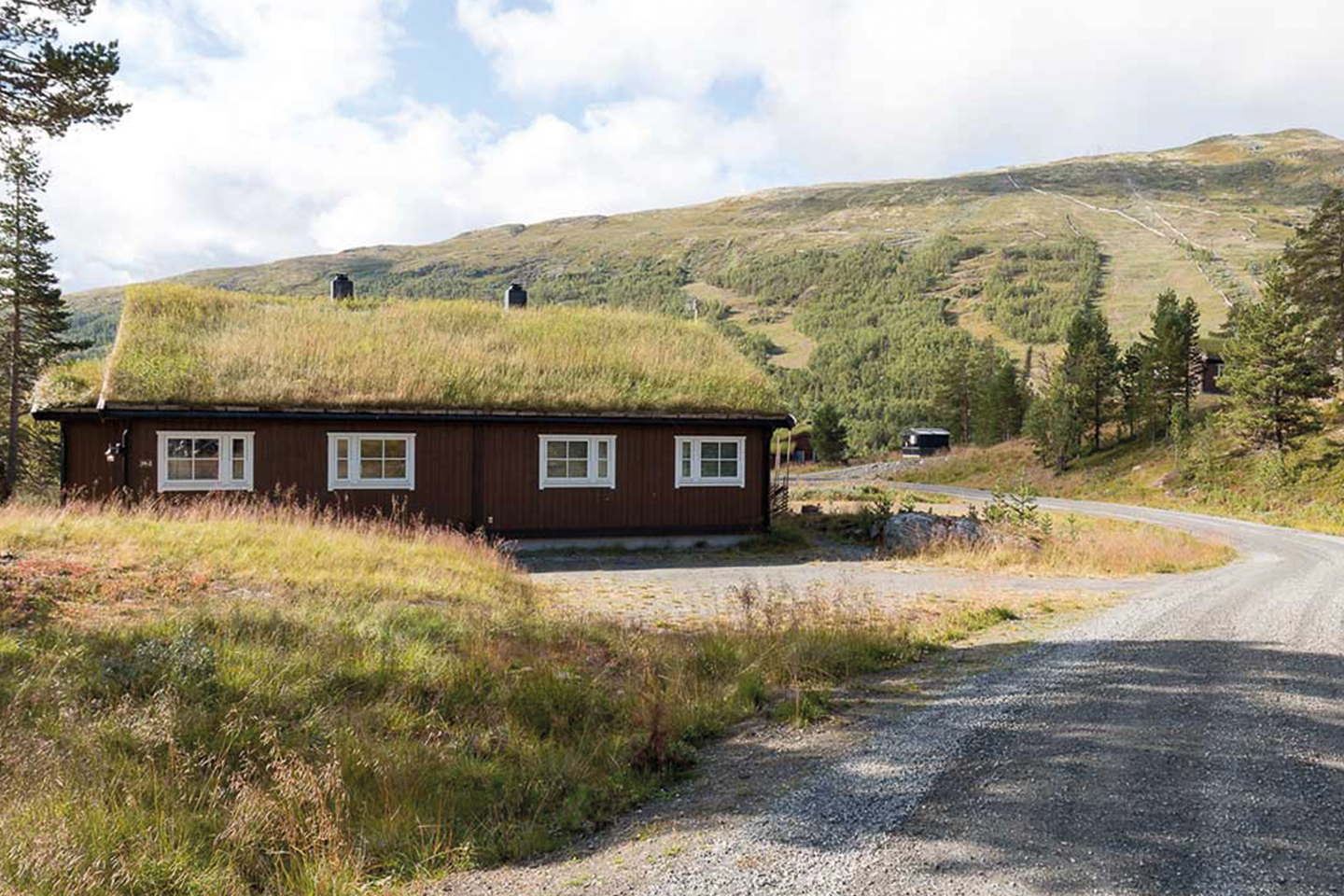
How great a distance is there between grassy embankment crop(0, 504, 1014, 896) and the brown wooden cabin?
5933 millimetres

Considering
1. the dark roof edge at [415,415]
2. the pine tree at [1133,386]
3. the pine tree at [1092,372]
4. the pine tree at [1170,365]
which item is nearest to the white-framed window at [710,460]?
the dark roof edge at [415,415]

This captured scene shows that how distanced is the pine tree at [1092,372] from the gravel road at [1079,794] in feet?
156

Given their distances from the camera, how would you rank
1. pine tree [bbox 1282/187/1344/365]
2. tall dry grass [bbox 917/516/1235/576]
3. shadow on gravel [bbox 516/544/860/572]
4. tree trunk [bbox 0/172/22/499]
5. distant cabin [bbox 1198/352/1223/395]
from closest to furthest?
tall dry grass [bbox 917/516/1235/576] < shadow on gravel [bbox 516/544/860/572] < tree trunk [bbox 0/172/22/499] < pine tree [bbox 1282/187/1344/365] < distant cabin [bbox 1198/352/1223/395]

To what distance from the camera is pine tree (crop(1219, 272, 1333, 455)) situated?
36.8 m

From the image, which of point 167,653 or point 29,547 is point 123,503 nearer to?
point 29,547

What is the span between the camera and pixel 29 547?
11680 millimetres

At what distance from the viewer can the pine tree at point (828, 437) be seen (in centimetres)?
6775

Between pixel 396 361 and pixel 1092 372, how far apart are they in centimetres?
4622

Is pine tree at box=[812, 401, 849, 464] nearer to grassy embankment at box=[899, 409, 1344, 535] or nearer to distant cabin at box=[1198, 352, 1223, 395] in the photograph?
grassy embankment at box=[899, 409, 1344, 535]

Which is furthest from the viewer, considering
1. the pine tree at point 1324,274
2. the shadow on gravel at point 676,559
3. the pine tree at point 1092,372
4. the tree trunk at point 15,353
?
the pine tree at point 1092,372

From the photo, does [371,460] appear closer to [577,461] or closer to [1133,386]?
[577,461]

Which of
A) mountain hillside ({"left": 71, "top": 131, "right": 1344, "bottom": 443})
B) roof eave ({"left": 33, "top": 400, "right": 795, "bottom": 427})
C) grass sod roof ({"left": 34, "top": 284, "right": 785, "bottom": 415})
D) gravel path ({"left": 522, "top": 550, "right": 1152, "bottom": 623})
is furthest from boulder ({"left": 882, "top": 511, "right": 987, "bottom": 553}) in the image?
mountain hillside ({"left": 71, "top": 131, "right": 1344, "bottom": 443})

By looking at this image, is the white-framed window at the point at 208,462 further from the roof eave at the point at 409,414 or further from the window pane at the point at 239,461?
the roof eave at the point at 409,414

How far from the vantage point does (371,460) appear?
61.3 ft
